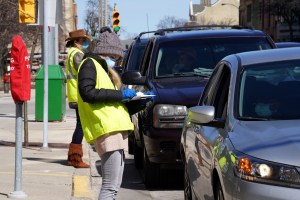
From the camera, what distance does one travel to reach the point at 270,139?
213 inches

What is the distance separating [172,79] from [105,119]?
12.6ft

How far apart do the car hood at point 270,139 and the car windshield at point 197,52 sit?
5075mm

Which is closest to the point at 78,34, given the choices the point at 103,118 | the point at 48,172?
the point at 48,172

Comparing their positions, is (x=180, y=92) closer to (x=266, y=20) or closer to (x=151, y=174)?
(x=151, y=174)

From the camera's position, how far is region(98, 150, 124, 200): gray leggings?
684 centimetres

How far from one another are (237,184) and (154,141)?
4.46 meters

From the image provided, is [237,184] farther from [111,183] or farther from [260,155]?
[111,183]

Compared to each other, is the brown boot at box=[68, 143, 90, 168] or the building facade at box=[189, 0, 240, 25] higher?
the building facade at box=[189, 0, 240, 25]

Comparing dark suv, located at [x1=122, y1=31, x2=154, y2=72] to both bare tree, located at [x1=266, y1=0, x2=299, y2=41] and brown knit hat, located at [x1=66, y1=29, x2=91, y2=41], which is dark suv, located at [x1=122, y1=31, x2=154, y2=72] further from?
bare tree, located at [x1=266, y1=0, x2=299, y2=41]

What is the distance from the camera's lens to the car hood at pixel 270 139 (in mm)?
5152

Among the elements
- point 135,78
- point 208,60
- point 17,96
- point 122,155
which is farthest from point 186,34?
point 122,155

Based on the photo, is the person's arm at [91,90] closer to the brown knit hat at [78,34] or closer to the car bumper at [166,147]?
the car bumper at [166,147]

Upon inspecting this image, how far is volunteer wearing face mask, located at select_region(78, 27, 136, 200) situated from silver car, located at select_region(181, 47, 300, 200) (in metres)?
0.63

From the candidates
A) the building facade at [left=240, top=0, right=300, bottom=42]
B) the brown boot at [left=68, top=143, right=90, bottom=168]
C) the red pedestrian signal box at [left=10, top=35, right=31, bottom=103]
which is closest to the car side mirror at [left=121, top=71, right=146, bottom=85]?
the red pedestrian signal box at [left=10, top=35, right=31, bottom=103]
